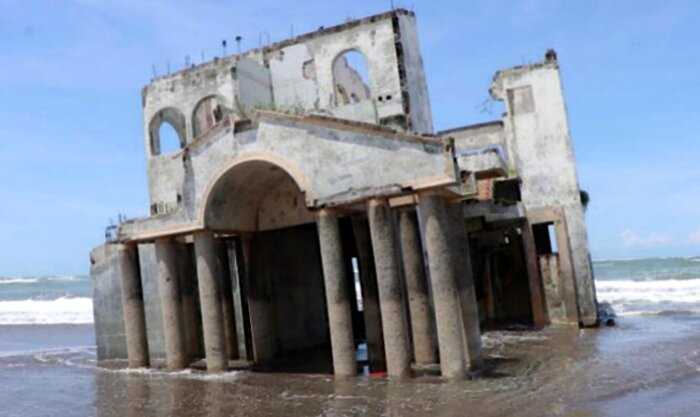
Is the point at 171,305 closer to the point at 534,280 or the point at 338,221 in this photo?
the point at 338,221

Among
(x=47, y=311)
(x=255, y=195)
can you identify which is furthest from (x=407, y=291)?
(x=47, y=311)

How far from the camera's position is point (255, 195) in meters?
18.6

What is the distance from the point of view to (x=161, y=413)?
1330 cm

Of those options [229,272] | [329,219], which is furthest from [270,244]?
[329,219]

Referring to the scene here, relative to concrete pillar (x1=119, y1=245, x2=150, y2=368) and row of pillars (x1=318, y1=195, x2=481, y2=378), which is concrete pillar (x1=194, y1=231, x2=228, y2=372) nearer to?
concrete pillar (x1=119, y1=245, x2=150, y2=368)

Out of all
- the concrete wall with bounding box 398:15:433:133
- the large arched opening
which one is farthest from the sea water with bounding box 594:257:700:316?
the large arched opening

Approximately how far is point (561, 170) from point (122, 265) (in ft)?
49.3

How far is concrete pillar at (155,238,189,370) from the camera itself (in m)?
17.9

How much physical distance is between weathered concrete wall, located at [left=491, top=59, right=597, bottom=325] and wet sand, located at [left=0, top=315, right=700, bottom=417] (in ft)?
13.0

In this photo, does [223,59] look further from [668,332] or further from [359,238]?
[668,332]

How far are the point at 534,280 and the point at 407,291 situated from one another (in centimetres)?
1009

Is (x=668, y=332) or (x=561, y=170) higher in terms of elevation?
(x=561, y=170)

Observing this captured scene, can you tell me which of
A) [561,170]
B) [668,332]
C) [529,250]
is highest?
[561,170]

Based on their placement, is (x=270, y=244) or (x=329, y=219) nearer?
(x=329, y=219)
